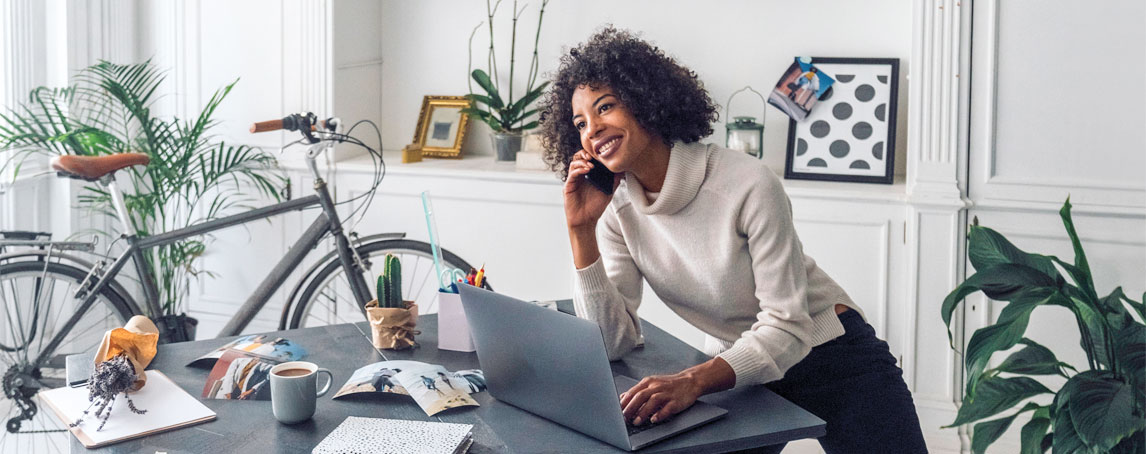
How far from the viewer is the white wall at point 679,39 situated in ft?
11.5

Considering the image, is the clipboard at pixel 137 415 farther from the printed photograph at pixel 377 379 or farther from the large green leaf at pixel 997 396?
the large green leaf at pixel 997 396

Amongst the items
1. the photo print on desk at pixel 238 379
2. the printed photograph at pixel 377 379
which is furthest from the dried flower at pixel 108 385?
the printed photograph at pixel 377 379

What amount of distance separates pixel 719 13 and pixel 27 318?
2.51 m

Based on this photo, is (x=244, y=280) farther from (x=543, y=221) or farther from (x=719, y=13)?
(x=719, y=13)

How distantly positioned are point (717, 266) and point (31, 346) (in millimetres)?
2558

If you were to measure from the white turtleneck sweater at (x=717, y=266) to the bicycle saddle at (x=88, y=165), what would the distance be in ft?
5.30

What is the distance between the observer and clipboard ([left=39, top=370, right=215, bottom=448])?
1481 mm

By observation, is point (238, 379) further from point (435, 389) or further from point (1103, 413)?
point (1103, 413)

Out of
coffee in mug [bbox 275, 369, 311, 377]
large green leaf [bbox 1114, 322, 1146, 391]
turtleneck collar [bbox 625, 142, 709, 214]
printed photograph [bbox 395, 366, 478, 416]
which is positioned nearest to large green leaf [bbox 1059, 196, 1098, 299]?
large green leaf [bbox 1114, 322, 1146, 391]

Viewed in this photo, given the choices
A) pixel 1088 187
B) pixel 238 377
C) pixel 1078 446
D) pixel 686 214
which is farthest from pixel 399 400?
pixel 1088 187

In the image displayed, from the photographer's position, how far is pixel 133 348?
1713 millimetres

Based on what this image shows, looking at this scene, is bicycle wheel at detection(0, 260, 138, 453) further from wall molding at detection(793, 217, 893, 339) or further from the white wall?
wall molding at detection(793, 217, 893, 339)

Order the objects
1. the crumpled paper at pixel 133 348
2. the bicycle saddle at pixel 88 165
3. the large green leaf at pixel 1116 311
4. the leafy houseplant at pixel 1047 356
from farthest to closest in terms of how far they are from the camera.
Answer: the bicycle saddle at pixel 88 165 → the large green leaf at pixel 1116 311 → the leafy houseplant at pixel 1047 356 → the crumpled paper at pixel 133 348

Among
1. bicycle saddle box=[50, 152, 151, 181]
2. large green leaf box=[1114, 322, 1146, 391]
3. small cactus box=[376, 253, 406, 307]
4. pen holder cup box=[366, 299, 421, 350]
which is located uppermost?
bicycle saddle box=[50, 152, 151, 181]
